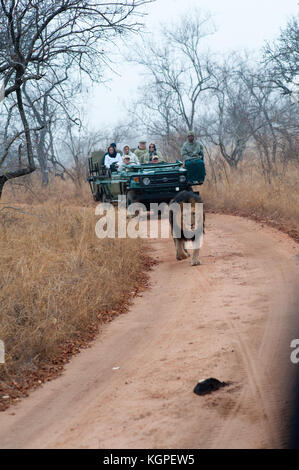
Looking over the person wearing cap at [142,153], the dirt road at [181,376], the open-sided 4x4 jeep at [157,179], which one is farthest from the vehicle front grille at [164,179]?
the dirt road at [181,376]

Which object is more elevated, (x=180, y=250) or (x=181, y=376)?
(x=180, y=250)

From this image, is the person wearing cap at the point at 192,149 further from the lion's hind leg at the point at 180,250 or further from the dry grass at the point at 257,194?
the lion's hind leg at the point at 180,250

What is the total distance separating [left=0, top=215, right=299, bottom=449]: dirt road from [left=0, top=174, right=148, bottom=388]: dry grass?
345 millimetres

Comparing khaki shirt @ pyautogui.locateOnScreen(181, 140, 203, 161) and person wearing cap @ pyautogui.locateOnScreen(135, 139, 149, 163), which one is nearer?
khaki shirt @ pyautogui.locateOnScreen(181, 140, 203, 161)

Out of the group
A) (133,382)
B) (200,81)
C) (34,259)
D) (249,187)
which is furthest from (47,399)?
(200,81)

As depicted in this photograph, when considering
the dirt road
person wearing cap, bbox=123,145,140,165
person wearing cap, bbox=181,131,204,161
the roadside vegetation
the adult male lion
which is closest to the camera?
the dirt road

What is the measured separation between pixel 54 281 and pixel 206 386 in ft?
11.1

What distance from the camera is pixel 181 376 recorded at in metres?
5.47

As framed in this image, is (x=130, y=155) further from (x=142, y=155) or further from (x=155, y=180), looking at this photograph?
(x=155, y=180)

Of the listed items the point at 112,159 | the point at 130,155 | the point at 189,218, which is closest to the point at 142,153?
the point at 130,155

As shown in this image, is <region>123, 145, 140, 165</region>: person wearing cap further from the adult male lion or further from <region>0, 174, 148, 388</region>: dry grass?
the adult male lion

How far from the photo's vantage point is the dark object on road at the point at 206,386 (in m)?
5.02

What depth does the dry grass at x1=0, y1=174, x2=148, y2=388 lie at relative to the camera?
6.43 meters

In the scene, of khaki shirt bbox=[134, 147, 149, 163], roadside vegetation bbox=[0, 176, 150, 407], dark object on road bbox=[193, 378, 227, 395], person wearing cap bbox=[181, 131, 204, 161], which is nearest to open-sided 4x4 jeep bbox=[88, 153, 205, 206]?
person wearing cap bbox=[181, 131, 204, 161]
